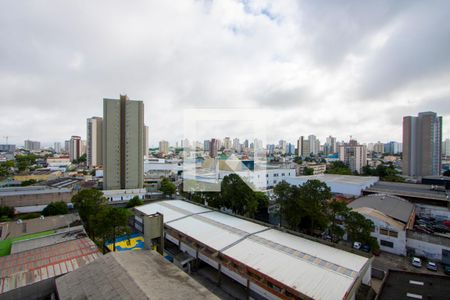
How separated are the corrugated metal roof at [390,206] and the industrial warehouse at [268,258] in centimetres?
488

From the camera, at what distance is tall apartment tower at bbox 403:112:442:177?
2178 centimetres

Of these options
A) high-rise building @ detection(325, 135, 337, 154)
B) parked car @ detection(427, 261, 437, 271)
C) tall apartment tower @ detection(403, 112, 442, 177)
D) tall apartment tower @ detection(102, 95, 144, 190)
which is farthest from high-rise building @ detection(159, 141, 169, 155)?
parked car @ detection(427, 261, 437, 271)

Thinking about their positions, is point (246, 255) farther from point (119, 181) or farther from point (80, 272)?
point (119, 181)

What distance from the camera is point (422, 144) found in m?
22.6

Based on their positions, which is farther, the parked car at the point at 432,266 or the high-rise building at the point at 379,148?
the high-rise building at the point at 379,148

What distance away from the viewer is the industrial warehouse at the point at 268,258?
13.9 feet

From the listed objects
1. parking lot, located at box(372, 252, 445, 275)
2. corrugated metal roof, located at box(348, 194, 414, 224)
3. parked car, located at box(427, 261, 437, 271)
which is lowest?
parking lot, located at box(372, 252, 445, 275)

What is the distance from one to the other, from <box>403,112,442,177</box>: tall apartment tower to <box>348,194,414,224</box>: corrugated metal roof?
17.3 metres

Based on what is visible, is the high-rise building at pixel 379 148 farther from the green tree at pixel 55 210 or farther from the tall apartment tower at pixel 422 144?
the green tree at pixel 55 210

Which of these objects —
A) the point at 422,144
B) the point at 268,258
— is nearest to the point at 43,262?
the point at 268,258

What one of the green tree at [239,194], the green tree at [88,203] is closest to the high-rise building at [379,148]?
the green tree at [239,194]

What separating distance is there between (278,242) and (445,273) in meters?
5.48

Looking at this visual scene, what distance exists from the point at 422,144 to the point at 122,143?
101 feet

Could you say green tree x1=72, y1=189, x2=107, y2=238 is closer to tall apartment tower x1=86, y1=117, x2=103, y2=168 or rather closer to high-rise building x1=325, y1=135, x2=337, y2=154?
tall apartment tower x1=86, y1=117, x2=103, y2=168
